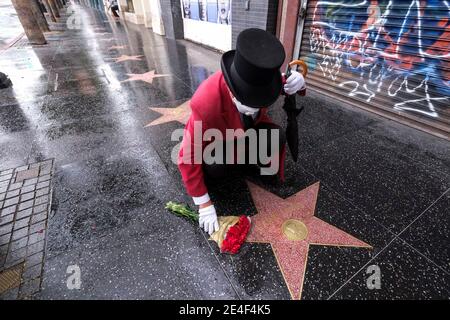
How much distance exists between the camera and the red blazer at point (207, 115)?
5.32ft

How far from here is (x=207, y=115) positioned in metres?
1.63

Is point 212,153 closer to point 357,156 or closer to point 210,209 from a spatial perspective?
point 210,209

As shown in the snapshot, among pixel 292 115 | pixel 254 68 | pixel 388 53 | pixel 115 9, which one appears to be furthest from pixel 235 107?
pixel 115 9

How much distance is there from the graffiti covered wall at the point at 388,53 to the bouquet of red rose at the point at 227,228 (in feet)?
10.1

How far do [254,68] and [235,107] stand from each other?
1.41ft

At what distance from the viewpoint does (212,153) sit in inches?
79.6

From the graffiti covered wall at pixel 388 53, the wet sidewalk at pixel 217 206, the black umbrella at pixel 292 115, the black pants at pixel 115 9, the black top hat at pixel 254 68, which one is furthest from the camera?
the black pants at pixel 115 9

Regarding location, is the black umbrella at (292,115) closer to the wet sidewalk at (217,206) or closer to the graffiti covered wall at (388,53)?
the wet sidewalk at (217,206)

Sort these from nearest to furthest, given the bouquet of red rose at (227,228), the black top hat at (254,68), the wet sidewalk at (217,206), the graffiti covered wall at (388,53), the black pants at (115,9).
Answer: the black top hat at (254,68)
the wet sidewalk at (217,206)
the bouquet of red rose at (227,228)
the graffiti covered wall at (388,53)
the black pants at (115,9)

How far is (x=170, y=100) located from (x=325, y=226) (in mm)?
3379

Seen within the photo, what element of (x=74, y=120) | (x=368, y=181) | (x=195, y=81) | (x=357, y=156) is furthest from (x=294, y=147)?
(x=195, y=81)

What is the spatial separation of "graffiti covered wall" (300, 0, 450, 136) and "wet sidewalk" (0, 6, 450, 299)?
14.2 inches

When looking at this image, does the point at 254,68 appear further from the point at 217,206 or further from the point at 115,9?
the point at 115,9

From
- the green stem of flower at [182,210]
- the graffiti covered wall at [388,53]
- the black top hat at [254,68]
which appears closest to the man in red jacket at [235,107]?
the black top hat at [254,68]
